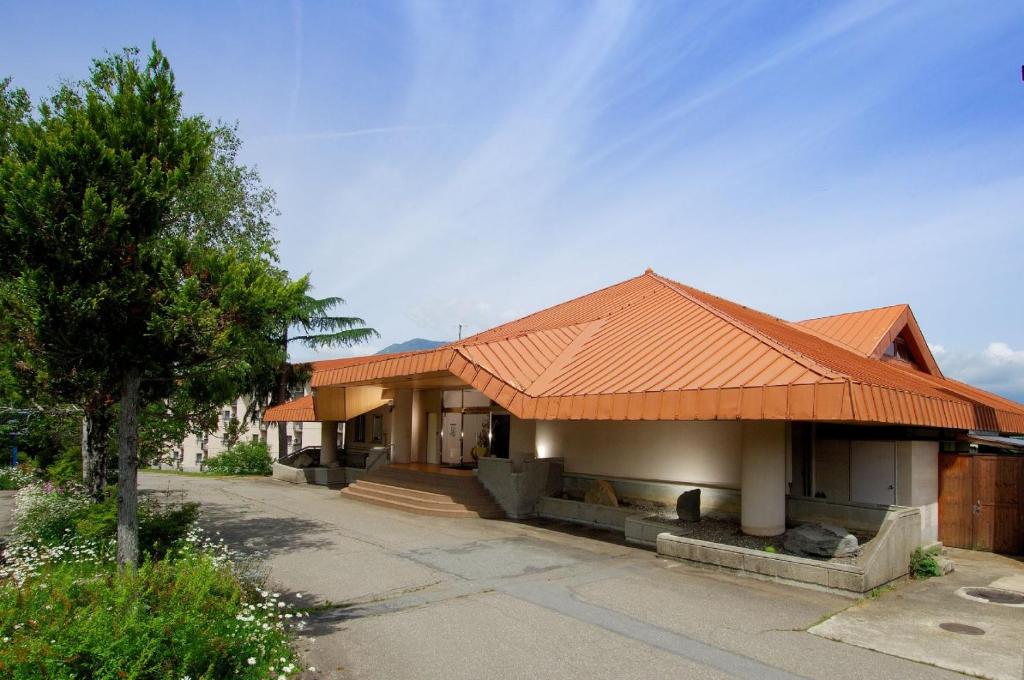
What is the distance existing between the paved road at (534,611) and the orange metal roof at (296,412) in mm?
13030

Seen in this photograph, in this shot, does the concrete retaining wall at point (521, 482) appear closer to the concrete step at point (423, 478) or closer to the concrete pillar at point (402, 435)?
the concrete step at point (423, 478)

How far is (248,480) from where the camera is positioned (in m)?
28.4

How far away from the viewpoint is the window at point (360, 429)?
1192 inches

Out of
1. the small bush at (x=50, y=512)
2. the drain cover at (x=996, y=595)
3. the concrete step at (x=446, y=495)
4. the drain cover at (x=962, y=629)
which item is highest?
the small bush at (x=50, y=512)

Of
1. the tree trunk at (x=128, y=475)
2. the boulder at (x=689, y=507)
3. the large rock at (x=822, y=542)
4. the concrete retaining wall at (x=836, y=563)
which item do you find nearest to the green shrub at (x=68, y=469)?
the tree trunk at (x=128, y=475)

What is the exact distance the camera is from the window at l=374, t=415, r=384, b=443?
29062mm

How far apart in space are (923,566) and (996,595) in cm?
120

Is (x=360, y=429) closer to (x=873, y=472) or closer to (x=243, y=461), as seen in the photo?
(x=243, y=461)

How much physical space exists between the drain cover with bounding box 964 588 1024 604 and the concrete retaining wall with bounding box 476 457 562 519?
983 cm

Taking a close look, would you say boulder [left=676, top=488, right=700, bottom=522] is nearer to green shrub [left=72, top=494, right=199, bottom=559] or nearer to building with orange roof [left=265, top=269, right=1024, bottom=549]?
building with orange roof [left=265, top=269, right=1024, bottom=549]

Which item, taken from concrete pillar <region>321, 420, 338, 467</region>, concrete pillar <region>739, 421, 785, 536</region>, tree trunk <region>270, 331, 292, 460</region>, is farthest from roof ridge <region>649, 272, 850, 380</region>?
tree trunk <region>270, 331, 292, 460</region>

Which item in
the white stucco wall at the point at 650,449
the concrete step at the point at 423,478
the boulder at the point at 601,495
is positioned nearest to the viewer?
the white stucco wall at the point at 650,449

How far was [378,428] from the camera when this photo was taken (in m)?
29.4

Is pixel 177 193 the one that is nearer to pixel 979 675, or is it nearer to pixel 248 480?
pixel 979 675
